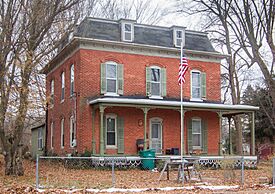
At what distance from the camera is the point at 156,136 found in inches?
1048

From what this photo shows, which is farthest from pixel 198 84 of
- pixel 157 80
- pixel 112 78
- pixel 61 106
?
pixel 61 106

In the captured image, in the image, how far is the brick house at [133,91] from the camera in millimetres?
24844

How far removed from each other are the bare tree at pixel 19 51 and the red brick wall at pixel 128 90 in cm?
498

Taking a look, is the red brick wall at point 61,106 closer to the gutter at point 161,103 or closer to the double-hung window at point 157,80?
the gutter at point 161,103

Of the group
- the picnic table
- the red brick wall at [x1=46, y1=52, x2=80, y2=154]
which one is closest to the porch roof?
the red brick wall at [x1=46, y1=52, x2=80, y2=154]

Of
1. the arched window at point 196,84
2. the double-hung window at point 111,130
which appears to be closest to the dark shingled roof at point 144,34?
the arched window at point 196,84

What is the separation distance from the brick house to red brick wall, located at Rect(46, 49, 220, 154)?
6 cm

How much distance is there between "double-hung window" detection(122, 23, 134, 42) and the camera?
1041 inches

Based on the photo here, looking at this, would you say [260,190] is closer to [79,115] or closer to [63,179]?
[63,179]

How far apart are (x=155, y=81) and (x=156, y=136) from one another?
3426 millimetres

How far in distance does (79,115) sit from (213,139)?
8973 millimetres

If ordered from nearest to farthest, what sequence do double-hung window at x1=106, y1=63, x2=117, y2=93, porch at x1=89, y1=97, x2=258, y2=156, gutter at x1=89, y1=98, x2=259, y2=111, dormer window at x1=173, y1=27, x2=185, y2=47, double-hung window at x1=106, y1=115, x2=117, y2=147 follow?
1. gutter at x1=89, y1=98, x2=259, y2=111
2. porch at x1=89, y1=97, x2=258, y2=156
3. double-hung window at x1=106, y1=115, x2=117, y2=147
4. double-hung window at x1=106, y1=63, x2=117, y2=93
5. dormer window at x1=173, y1=27, x2=185, y2=47

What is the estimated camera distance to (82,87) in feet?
81.8

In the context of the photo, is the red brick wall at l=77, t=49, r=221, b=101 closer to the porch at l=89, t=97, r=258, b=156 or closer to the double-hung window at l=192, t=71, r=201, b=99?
the double-hung window at l=192, t=71, r=201, b=99
